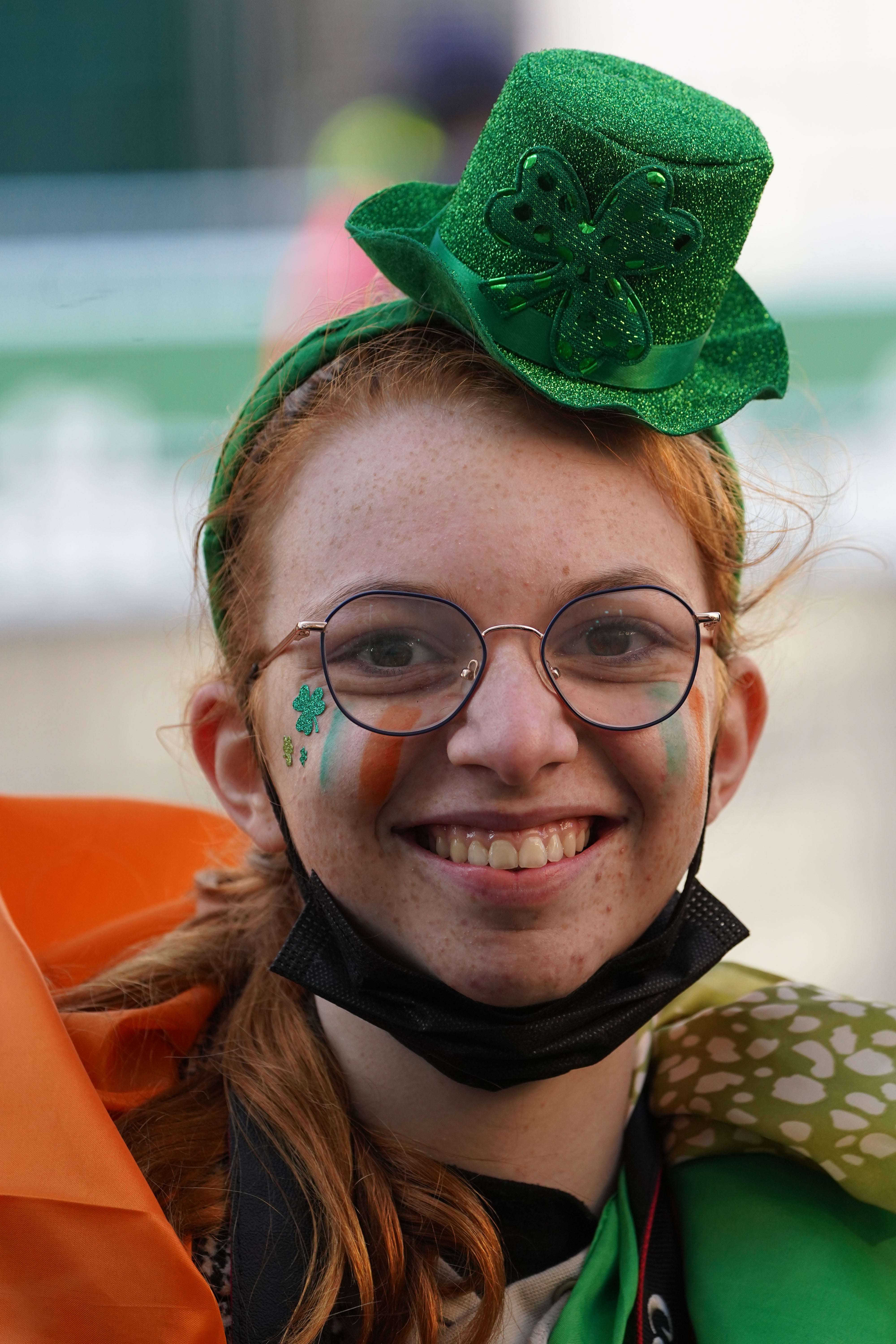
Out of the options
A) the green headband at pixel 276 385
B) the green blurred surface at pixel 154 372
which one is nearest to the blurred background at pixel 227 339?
the green blurred surface at pixel 154 372

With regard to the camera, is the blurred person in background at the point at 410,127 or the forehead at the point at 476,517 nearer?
the forehead at the point at 476,517

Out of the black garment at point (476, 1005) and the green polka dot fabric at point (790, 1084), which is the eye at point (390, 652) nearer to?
the black garment at point (476, 1005)

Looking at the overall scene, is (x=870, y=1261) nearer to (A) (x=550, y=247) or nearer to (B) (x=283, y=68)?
(A) (x=550, y=247)

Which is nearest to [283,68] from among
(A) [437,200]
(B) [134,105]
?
(B) [134,105]

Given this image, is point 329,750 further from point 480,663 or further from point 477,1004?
point 477,1004

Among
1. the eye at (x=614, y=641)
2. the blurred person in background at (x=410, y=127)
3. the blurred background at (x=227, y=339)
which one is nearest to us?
the eye at (x=614, y=641)

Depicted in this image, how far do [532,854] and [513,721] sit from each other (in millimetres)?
136

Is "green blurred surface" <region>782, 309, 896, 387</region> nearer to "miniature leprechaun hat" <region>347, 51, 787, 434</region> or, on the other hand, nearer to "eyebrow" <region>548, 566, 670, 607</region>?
"miniature leprechaun hat" <region>347, 51, 787, 434</region>

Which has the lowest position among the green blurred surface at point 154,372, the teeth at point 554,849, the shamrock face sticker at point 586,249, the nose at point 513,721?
the green blurred surface at point 154,372

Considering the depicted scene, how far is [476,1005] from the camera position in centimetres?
121

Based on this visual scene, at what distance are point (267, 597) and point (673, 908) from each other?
0.57 metres

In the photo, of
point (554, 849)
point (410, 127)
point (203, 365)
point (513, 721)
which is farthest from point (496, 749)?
point (410, 127)

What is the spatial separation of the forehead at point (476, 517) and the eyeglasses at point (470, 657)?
0.02 meters

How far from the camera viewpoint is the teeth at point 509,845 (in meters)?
1.19
